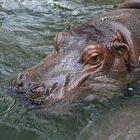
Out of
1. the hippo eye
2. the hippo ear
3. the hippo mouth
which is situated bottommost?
the hippo mouth

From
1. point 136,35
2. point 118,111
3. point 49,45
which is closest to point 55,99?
point 118,111

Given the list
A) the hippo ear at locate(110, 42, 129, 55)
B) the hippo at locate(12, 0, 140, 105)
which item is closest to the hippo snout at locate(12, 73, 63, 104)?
the hippo at locate(12, 0, 140, 105)

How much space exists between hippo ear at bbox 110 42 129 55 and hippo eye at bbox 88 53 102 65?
21 centimetres

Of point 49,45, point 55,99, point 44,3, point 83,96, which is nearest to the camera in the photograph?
point 55,99

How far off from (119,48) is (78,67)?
58 cm

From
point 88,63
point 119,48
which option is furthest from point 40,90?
point 119,48

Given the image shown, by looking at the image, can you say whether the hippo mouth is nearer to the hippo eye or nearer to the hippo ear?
the hippo eye

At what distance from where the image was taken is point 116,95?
6.26 m

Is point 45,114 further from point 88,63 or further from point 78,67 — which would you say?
point 88,63

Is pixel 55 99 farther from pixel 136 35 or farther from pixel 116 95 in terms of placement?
pixel 136 35

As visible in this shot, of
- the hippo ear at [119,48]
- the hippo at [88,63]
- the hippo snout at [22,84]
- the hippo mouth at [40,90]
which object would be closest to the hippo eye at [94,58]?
the hippo at [88,63]

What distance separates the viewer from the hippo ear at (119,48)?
19.8 feet

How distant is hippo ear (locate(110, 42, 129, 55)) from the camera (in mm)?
6027

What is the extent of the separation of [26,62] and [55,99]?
2008mm
